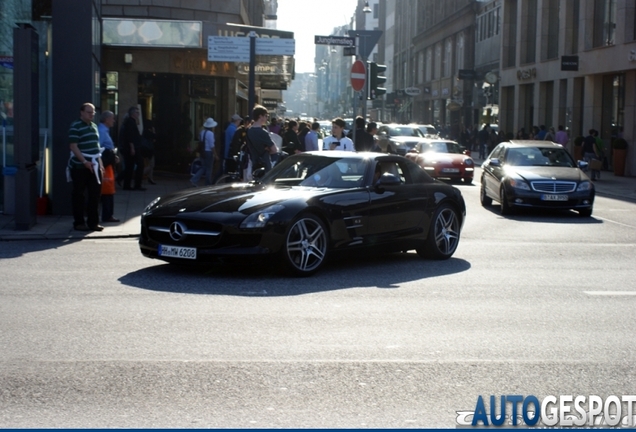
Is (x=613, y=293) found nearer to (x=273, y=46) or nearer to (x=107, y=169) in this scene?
(x=107, y=169)

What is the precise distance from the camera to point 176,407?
5.68 metres

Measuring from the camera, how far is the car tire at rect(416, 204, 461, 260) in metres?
12.8

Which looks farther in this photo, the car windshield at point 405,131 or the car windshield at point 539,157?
the car windshield at point 405,131

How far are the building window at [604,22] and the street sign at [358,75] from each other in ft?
65.5

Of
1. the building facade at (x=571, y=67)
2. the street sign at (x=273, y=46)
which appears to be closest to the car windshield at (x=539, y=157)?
the street sign at (x=273, y=46)

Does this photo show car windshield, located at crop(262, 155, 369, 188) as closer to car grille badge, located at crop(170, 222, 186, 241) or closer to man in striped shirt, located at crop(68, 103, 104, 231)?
car grille badge, located at crop(170, 222, 186, 241)

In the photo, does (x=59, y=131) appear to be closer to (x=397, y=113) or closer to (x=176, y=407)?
(x=176, y=407)

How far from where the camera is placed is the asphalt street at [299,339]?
5742 millimetres

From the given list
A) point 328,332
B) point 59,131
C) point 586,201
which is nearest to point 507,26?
point 586,201

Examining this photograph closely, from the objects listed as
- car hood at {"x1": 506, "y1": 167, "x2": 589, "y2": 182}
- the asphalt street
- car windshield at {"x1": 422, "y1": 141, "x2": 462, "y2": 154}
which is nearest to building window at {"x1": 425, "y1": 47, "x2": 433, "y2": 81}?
car windshield at {"x1": 422, "y1": 141, "x2": 462, "y2": 154}

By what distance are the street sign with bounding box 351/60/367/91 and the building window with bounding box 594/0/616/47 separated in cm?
1995

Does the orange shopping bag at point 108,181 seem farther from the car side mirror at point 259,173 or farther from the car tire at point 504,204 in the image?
the car tire at point 504,204

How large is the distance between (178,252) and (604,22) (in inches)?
1339

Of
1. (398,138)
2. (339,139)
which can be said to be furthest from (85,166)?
(398,138)
